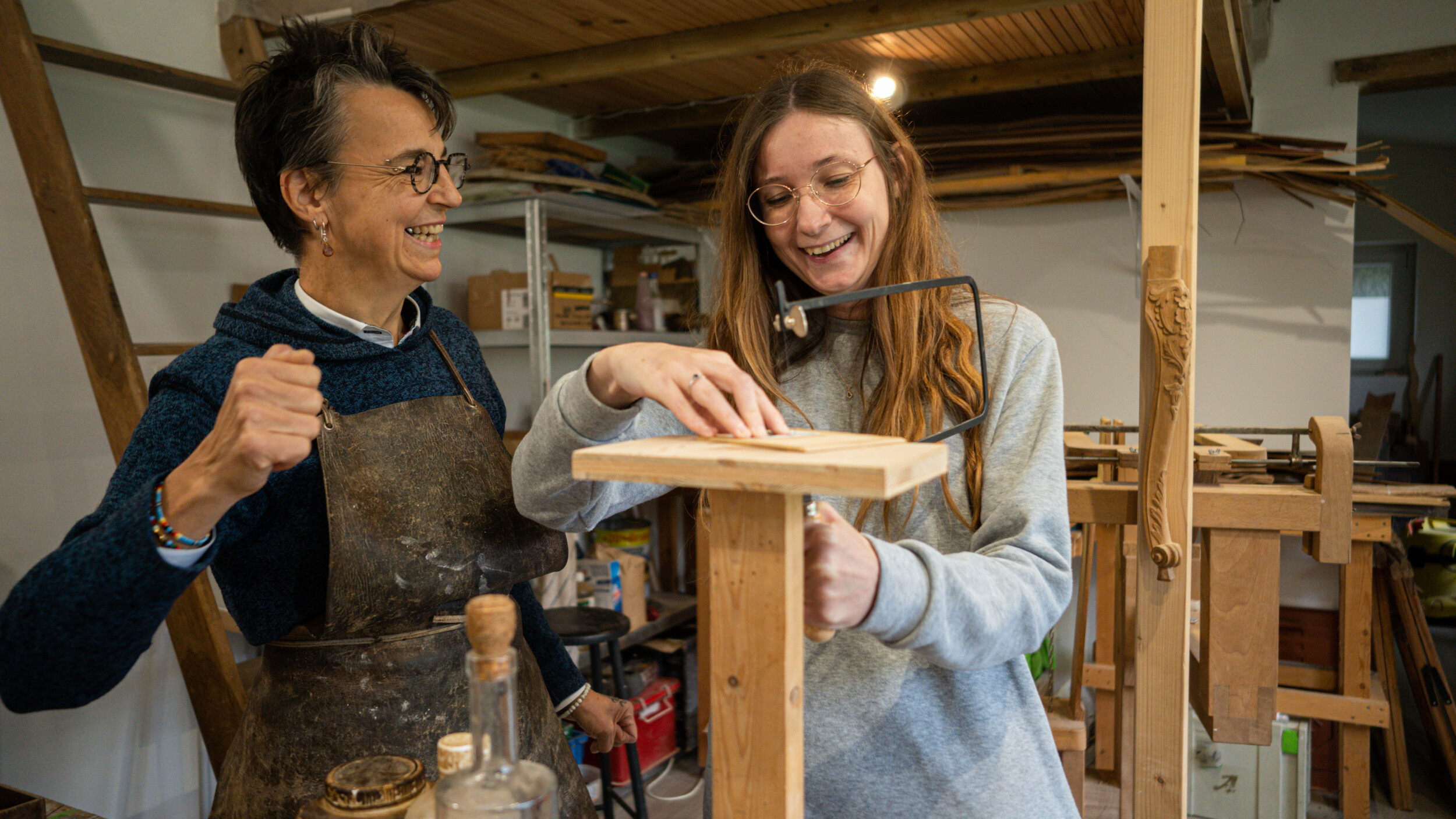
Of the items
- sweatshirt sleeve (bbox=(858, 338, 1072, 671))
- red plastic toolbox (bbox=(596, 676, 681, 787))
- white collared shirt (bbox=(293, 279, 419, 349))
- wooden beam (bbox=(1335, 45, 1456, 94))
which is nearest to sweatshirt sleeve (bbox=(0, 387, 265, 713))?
white collared shirt (bbox=(293, 279, 419, 349))

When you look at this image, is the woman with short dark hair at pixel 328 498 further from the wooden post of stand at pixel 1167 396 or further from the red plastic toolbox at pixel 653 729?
the red plastic toolbox at pixel 653 729

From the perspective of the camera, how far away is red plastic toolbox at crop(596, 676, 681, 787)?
11.1 ft

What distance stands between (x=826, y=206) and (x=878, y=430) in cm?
29

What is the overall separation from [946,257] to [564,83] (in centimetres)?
226

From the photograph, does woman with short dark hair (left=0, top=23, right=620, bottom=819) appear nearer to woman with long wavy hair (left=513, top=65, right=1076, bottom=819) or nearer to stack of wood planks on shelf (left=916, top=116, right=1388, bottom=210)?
woman with long wavy hair (left=513, top=65, right=1076, bottom=819)

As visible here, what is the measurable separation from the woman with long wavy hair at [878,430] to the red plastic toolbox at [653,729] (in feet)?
7.95

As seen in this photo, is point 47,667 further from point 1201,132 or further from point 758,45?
point 1201,132

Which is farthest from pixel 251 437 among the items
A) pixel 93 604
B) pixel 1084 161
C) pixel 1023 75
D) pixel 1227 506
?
pixel 1084 161

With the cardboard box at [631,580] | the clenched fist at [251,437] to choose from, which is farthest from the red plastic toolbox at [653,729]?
the clenched fist at [251,437]

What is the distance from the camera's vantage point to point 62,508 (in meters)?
2.28

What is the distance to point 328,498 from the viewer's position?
1216 millimetres

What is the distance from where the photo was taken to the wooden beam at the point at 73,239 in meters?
1.92

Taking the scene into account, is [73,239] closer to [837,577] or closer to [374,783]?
A: [374,783]

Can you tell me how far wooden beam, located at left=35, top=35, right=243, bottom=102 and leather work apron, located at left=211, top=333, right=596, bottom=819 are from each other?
3.86 ft
